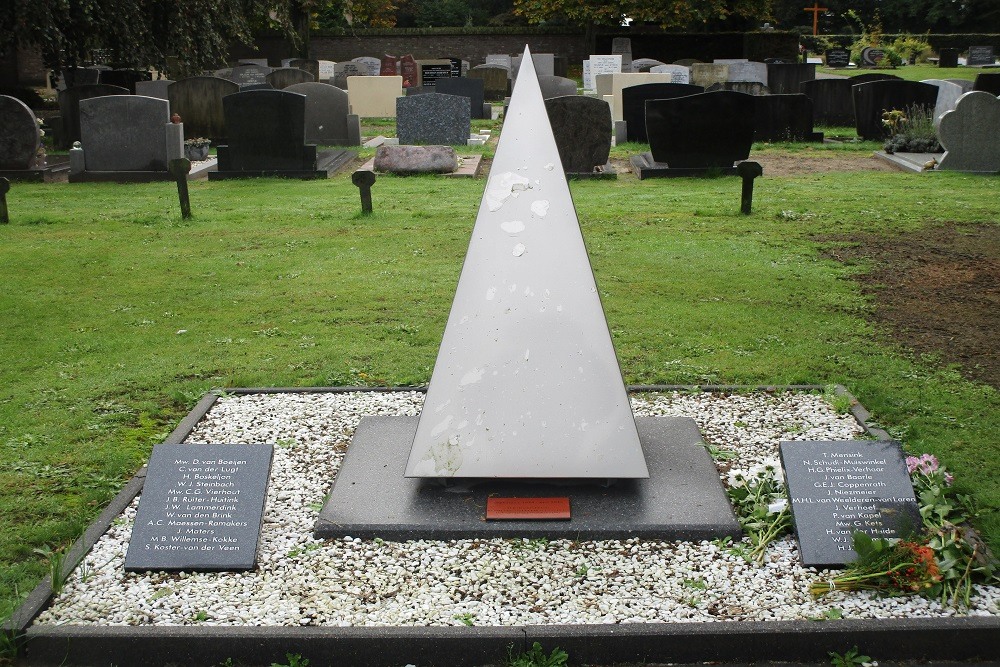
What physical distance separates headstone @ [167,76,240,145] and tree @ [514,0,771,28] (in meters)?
22.3

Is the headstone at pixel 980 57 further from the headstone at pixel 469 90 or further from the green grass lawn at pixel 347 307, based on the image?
the green grass lawn at pixel 347 307

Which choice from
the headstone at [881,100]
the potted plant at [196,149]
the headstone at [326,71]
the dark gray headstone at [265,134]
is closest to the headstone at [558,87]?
the headstone at [881,100]

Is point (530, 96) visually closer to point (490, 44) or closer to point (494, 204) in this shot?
point (494, 204)

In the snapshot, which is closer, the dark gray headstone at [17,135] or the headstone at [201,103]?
the dark gray headstone at [17,135]

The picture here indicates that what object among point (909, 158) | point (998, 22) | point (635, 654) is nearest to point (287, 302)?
point (635, 654)

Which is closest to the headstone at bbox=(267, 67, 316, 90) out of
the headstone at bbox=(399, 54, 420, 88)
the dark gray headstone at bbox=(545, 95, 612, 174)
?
the headstone at bbox=(399, 54, 420, 88)

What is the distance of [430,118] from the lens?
54.8ft

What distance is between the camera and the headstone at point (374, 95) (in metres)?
24.1

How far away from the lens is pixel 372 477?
14.3 feet

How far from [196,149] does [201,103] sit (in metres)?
1.94

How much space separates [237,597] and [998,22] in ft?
199

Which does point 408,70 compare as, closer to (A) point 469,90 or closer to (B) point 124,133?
(A) point 469,90

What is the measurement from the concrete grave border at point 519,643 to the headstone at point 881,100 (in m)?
16.1

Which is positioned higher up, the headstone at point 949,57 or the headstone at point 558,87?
the headstone at point 949,57
